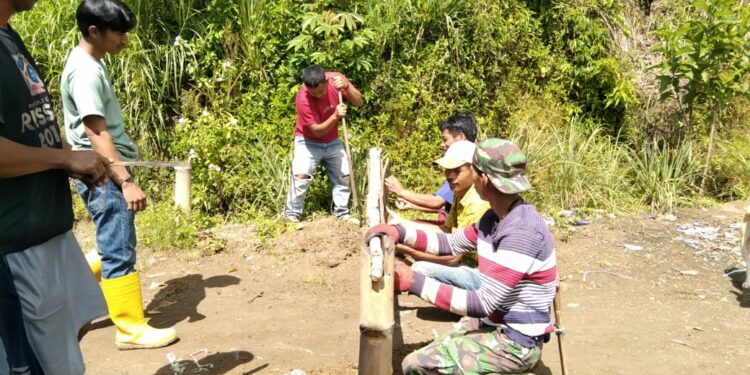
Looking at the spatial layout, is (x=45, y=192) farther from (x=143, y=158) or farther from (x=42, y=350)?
(x=143, y=158)

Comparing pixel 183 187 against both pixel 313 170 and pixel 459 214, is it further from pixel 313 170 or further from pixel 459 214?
pixel 459 214

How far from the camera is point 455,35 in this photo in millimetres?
7523

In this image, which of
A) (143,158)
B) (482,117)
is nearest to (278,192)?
(143,158)

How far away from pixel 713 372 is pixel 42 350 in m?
3.60

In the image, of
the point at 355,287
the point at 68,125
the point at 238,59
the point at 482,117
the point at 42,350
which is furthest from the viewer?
the point at 482,117

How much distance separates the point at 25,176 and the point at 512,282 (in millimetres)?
1900

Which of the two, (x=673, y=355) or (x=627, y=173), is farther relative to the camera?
(x=627, y=173)

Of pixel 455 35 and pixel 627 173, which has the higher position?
pixel 455 35

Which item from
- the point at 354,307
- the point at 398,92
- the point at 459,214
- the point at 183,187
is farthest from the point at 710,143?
the point at 183,187

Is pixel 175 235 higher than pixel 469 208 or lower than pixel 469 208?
lower

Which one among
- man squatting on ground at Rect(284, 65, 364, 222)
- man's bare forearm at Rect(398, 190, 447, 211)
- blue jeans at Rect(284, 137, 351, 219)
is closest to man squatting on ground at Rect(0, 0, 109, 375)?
man's bare forearm at Rect(398, 190, 447, 211)

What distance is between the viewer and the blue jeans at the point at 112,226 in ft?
Result: 12.0

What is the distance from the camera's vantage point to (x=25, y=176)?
2.31 meters

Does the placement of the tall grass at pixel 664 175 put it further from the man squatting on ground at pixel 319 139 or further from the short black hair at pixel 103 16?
the short black hair at pixel 103 16
